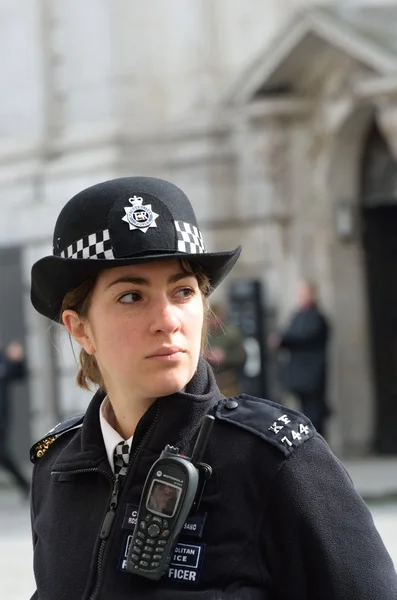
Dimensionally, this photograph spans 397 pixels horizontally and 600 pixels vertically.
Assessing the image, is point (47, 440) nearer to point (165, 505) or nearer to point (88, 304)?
point (88, 304)

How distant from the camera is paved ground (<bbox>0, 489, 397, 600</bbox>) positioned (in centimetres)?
768

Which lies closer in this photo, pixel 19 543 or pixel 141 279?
pixel 141 279

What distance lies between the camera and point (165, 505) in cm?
226

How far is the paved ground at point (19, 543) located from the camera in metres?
7.68

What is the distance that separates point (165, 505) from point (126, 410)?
8.9 inches

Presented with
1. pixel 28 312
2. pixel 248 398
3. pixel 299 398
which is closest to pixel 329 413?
pixel 299 398

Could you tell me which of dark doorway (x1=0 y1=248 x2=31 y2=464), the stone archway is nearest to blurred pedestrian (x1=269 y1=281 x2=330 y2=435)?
the stone archway

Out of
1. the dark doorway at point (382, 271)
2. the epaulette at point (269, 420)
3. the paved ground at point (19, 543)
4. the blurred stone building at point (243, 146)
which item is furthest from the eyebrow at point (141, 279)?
the dark doorway at point (382, 271)

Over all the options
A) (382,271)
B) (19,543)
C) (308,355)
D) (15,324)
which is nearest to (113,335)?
(19,543)

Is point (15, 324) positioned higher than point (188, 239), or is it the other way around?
point (15, 324)

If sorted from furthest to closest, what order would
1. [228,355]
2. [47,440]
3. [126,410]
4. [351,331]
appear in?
[351,331] < [228,355] < [47,440] < [126,410]

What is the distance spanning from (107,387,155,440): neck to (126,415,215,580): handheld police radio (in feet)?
0.43

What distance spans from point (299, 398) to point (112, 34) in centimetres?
421

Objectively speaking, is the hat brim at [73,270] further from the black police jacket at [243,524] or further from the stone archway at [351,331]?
the stone archway at [351,331]
